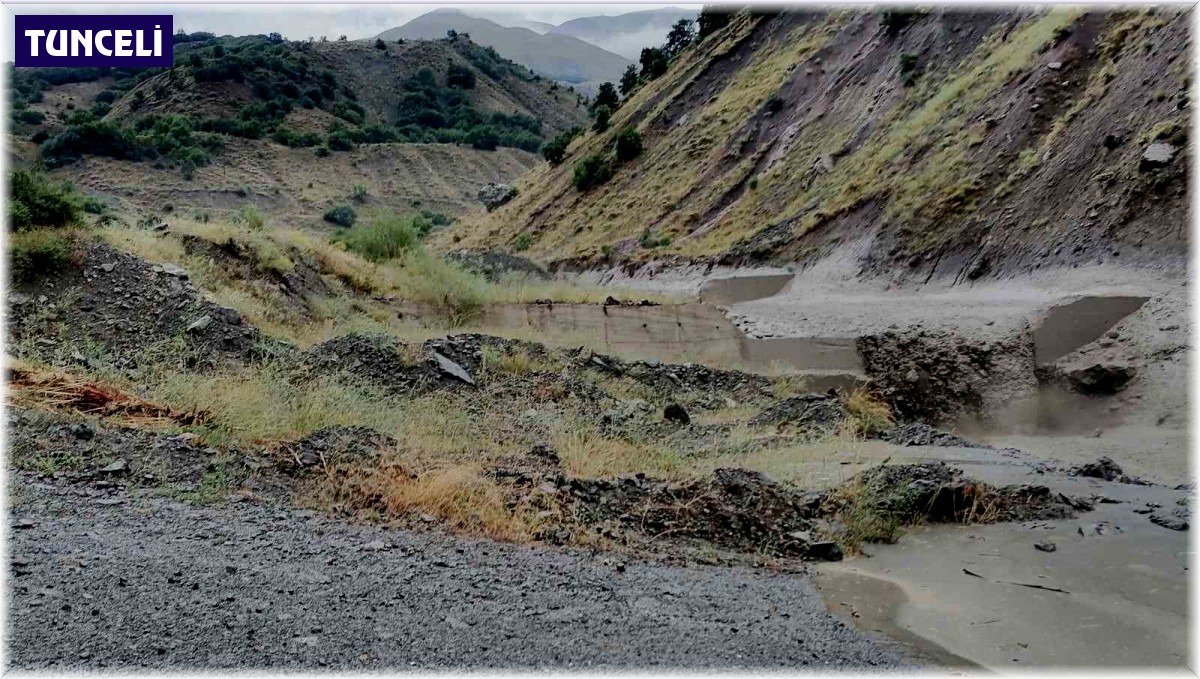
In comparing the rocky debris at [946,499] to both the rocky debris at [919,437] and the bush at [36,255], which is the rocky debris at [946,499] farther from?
the bush at [36,255]

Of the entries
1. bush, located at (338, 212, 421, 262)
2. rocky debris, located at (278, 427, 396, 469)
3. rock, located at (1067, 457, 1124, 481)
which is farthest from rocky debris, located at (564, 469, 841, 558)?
bush, located at (338, 212, 421, 262)

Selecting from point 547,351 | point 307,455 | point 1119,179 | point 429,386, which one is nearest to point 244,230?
point 547,351

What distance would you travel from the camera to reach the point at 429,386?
11.3m

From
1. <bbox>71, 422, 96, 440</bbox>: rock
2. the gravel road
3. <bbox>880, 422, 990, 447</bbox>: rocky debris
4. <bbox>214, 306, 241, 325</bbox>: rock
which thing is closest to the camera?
the gravel road

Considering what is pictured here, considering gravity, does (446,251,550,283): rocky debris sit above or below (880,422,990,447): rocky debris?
below

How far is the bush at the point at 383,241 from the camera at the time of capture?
2238 cm

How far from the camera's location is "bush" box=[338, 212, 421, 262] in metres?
22.4

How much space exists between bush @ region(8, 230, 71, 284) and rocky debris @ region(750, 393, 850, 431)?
30.1ft

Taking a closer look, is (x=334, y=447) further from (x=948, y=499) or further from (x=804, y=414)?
(x=804, y=414)

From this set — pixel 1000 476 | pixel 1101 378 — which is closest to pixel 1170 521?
pixel 1000 476

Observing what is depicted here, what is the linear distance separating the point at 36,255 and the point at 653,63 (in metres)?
50.5

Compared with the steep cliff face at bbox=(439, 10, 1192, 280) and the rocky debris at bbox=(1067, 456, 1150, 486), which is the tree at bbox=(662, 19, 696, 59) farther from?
the rocky debris at bbox=(1067, 456, 1150, 486)

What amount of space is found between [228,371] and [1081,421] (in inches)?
442

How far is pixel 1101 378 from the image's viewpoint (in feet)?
44.1
